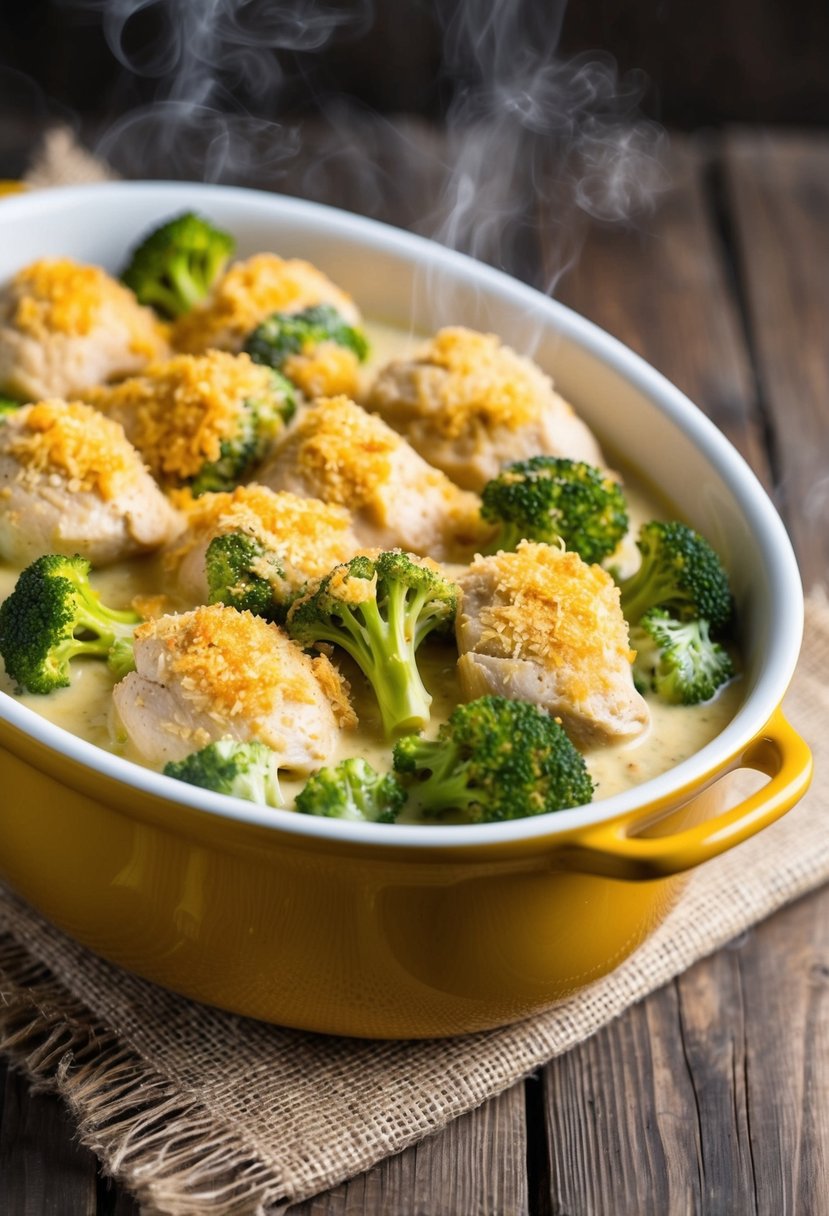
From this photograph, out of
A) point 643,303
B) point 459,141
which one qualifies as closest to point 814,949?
point 643,303

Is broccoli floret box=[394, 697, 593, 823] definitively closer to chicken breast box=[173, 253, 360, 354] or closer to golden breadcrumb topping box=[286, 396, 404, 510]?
golden breadcrumb topping box=[286, 396, 404, 510]

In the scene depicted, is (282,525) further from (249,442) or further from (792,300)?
(792,300)

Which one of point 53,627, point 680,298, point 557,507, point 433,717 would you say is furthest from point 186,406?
point 680,298

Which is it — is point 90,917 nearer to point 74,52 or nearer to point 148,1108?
point 148,1108

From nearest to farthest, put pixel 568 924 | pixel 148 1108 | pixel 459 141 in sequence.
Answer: pixel 568 924 < pixel 148 1108 < pixel 459 141

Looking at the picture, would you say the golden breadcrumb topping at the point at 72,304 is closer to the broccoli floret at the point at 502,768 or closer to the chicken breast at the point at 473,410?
the chicken breast at the point at 473,410

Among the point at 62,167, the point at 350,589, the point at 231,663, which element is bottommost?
the point at 62,167
